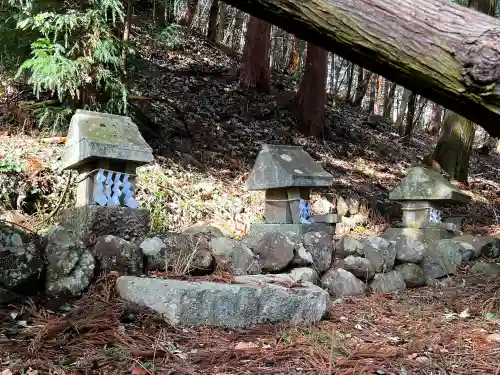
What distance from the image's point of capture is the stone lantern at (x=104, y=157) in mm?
3689

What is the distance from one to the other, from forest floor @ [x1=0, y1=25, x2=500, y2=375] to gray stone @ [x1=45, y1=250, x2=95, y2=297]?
11cm

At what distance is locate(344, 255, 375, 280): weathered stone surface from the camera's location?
4.46 metres

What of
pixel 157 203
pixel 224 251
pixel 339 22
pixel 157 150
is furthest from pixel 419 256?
pixel 157 150

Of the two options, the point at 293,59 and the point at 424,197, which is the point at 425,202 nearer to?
the point at 424,197

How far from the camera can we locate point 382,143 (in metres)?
14.6

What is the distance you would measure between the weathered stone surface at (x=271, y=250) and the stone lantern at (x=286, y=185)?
548mm

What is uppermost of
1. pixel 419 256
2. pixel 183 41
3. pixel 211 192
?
pixel 183 41

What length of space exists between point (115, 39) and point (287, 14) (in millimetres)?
6616

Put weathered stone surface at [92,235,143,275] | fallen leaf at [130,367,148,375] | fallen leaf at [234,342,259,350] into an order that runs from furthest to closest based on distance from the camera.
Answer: weathered stone surface at [92,235,143,275] < fallen leaf at [234,342,259,350] < fallen leaf at [130,367,148,375]

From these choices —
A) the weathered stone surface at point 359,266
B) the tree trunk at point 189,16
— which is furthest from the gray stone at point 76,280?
the tree trunk at point 189,16

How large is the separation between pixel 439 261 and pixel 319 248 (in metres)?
1.46

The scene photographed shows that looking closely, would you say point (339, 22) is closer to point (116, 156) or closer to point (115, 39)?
point (116, 156)

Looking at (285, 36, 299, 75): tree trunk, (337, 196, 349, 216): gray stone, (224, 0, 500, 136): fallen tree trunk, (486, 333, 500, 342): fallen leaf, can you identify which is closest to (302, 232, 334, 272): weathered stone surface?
(486, 333, 500, 342): fallen leaf

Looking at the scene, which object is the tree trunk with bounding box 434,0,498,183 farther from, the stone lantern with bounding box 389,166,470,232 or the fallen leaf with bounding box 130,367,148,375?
the fallen leaf with bounding box 130,367,148,375
